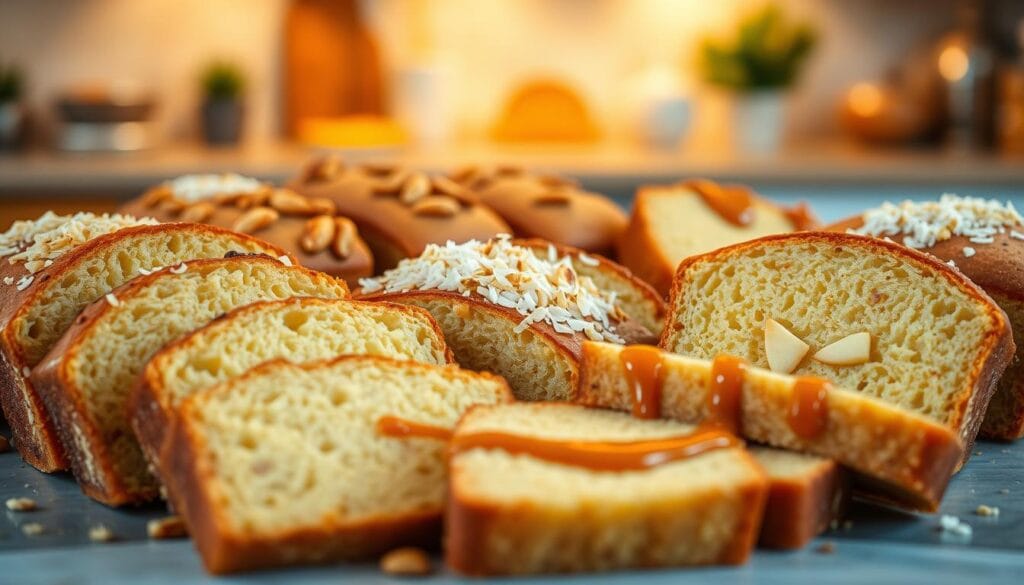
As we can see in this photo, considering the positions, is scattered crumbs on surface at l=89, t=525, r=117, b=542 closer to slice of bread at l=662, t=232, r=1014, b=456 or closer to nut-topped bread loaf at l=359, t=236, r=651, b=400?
nut-topped bread loaf at l=359, t=236, r=651, b=400

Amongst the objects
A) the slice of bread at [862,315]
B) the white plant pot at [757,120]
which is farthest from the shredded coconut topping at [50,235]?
the white plant pot at [757,120]

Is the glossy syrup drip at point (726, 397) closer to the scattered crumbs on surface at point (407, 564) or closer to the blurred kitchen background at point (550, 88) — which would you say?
the scattered crumbs on surface at point (407, 564)

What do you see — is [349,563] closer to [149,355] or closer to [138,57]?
[149,355]

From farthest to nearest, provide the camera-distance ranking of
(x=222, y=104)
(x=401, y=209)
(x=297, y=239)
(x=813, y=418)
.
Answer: (x=222, y=104)
(x=401, y=209)
(x=297, y=239)
(x=813, y=418)

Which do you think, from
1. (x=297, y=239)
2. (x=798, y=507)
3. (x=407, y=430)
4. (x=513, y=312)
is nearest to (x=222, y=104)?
(x=297, y=239)

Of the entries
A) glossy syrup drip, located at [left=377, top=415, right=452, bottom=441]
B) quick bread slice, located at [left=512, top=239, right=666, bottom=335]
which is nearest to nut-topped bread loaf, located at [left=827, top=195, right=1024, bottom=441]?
quick bread slice, located at [left=512, top=239, right=666, bottom=335]

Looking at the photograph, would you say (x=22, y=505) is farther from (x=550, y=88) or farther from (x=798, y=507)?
(x=550, y=88)

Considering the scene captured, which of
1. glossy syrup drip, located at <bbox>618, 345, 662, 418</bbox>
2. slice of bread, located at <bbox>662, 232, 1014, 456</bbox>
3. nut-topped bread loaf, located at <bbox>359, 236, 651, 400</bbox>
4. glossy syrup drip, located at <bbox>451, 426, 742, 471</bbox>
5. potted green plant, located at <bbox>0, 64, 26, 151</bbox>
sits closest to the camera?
glossy syrup drip, located at <bbox>451, 426, 742, 471</bbox>
